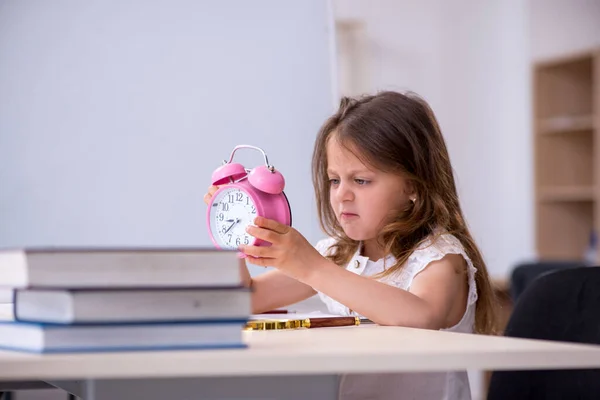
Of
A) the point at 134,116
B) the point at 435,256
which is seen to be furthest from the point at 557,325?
the point at 134,116

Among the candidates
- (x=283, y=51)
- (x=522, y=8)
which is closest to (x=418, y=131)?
(x=283, y=51)

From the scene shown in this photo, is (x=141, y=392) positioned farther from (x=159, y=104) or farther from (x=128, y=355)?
(x=159, y=104)

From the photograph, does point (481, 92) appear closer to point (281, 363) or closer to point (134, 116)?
point (134, 116)

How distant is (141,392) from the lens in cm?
83

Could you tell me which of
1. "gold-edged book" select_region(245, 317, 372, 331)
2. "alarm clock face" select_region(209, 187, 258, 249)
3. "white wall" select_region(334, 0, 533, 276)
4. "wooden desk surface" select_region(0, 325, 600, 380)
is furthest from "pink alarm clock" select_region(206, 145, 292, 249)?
"white wall" select_region(334, 0, 533, 276)

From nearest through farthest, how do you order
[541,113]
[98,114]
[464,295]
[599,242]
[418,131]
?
[464,295]
[418,131]
[98,114]
[599,242]
[541,113]

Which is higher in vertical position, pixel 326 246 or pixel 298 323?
pixel 326 246

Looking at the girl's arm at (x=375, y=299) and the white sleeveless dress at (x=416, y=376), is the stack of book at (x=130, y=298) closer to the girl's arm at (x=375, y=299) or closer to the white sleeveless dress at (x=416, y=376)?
the girl's arm at (x=375, y=299)

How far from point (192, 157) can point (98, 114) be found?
23 centimetres

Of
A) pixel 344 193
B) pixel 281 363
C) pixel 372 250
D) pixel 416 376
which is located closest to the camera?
pixel 281 363

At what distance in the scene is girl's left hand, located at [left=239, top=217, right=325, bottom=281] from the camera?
1.15 metres

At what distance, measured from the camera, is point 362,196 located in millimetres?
1559

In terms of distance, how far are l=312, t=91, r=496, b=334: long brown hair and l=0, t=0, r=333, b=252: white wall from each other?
448 millimetres

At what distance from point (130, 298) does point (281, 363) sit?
142mm
